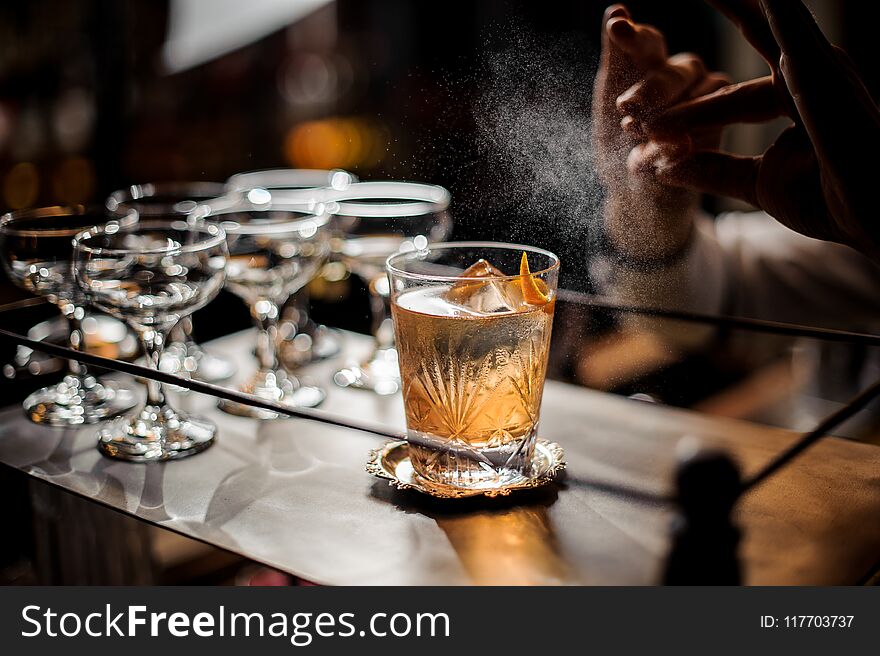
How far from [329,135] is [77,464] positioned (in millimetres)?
803

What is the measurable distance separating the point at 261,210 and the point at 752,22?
0.43 metres

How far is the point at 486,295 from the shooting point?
452 millimetres

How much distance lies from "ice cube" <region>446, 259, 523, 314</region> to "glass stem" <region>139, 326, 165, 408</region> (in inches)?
9.7

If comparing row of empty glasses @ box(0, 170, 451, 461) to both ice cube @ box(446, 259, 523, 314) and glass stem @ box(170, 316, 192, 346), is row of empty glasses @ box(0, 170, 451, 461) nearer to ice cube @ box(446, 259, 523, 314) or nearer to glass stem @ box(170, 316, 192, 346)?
glass stem @ box(170, 316, 192, 346)

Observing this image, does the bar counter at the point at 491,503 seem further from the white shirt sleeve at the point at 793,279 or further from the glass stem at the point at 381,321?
the white shirt sleeve at the point at 793,279

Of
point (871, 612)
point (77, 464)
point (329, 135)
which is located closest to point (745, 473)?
point (871, 612)

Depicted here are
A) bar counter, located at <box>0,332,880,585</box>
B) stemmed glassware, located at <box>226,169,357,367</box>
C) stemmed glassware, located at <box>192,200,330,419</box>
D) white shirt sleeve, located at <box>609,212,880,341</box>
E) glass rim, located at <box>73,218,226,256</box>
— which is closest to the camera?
bar counter, located at <box>0,332,880,585</box>

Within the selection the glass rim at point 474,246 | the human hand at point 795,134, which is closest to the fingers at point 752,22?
the human hand at point 795,134

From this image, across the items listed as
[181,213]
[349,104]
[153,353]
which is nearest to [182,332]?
[181,213]

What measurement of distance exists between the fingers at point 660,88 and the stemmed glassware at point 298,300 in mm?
333

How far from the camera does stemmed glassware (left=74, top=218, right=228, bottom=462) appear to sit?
550 mm

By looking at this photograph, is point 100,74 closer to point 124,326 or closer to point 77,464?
point 124,326

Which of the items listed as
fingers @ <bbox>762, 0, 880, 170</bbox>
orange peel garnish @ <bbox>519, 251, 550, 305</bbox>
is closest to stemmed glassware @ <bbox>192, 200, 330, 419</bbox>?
orange peel garnish @ <bbox>519, 251, 550, 305</bbox>

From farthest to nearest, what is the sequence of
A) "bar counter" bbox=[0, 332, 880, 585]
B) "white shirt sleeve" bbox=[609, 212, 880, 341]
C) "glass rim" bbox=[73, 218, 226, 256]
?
"white shirt sleeve" bbox=[609, 212, 880, 341] → "glass rim" bbox=[73, 218, 226, 256] → "bar counter" bbox=[0, 332, 880, 585]
